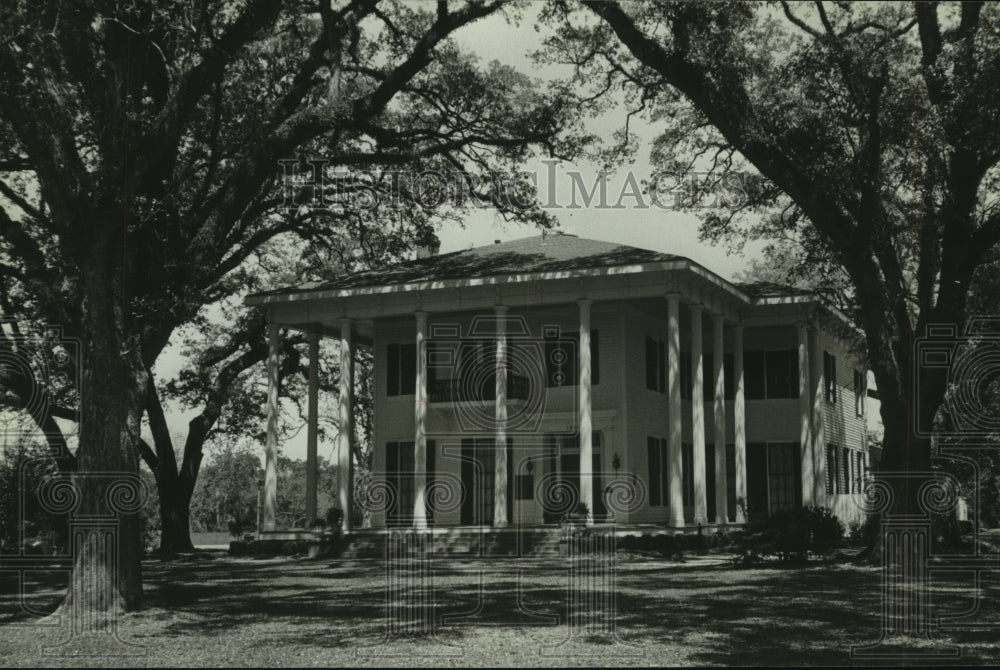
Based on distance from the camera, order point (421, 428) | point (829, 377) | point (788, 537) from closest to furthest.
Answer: point (788, 537)
point (421, 428)
point (829, 377)

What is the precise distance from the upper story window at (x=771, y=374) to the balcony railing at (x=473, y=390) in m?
6.96

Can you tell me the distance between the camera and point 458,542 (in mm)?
24875

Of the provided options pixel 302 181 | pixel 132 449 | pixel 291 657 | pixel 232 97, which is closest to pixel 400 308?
pixel 302 181

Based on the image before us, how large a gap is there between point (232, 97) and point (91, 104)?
6.63 meters

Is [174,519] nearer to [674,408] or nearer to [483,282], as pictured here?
[483,282]

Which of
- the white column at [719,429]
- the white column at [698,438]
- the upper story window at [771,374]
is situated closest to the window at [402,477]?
the white column at [698,438]

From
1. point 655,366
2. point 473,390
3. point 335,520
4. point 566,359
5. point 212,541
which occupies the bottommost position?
point 212,541

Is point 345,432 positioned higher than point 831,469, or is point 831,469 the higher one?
point 345,432

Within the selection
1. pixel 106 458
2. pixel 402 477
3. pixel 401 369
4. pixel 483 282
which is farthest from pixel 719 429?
pixel 106 458

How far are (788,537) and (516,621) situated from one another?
8.75 meters

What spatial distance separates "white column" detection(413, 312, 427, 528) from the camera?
25.9m

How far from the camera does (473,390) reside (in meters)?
27.9

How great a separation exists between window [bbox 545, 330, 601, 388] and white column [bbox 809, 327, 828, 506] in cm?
615

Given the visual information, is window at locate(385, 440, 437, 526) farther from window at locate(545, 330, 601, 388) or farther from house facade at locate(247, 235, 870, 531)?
window at locate(545, 330, 601, 388)
